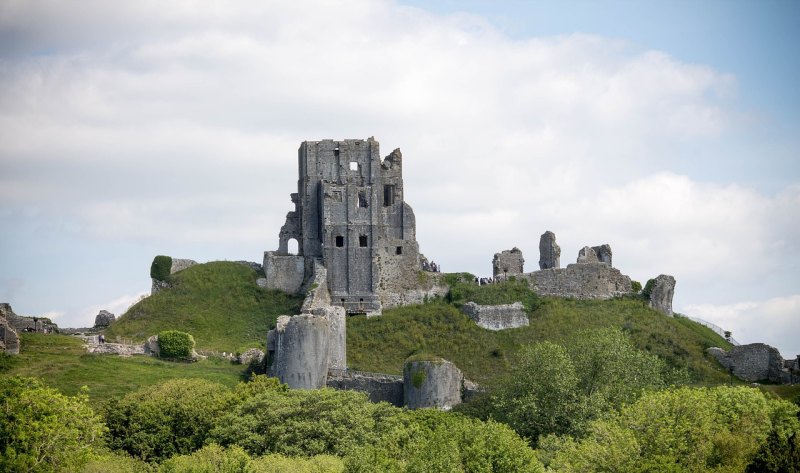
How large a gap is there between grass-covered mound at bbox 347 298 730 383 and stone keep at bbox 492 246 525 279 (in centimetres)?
441

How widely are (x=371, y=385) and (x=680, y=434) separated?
22398 mm

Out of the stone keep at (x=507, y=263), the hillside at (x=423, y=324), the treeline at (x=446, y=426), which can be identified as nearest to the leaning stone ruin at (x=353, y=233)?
the hillside at (x=423, y=324)

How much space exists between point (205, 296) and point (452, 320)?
1584 cm

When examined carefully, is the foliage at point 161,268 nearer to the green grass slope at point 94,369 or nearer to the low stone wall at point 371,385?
the green grass slope at point 94,369

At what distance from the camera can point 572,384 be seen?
Answer: 74.5m

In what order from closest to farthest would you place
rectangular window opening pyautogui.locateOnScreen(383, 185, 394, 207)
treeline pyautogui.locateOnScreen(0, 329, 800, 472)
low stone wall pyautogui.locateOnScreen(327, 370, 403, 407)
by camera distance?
treeline pyautogui.locateOnScreen(0, 329, 800, 472)
low stone wall pyautogui.locateOnScreen(327, 370, 403, 407)
rectangular window opening pyautogui.locateOnScreen(383, 185, 394, 207)

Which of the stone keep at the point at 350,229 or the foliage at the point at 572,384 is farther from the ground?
the stone keep at the point at 350,229

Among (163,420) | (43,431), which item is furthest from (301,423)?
(43,431)

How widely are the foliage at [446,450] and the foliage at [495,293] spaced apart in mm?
24422

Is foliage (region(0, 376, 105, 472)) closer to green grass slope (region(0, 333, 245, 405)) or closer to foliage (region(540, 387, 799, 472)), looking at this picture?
green grass slope (region(0, 333, 245, 405))

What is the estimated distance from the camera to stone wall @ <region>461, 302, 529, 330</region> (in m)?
91.2

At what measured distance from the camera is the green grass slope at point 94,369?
76812 mm

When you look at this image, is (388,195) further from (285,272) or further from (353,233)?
(285,272)

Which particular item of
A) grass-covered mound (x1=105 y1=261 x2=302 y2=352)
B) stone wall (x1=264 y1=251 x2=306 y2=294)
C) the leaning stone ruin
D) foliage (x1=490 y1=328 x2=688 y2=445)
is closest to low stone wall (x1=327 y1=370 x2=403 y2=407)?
foliage (x1=490 y1=328 x2=688 y2=445)
